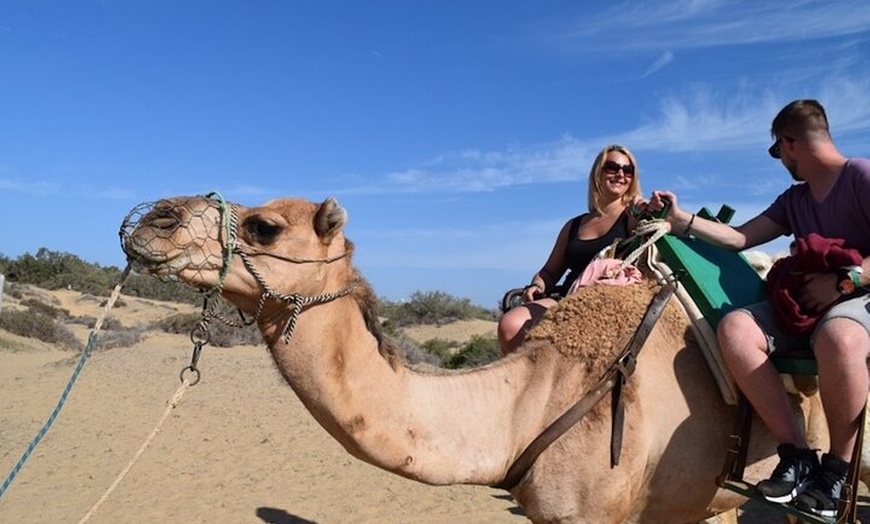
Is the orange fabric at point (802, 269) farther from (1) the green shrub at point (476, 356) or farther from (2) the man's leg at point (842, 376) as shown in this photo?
(1) the green shrub at point (476, 356)

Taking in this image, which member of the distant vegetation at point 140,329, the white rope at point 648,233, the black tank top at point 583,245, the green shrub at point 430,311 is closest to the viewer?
the white rope at point 648,233

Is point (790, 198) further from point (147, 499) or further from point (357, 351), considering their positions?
point (147, 499)

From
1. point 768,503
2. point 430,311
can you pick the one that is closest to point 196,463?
point 768,503

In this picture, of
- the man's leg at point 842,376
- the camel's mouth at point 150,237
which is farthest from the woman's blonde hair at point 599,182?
the camel's mouth at point 150,237

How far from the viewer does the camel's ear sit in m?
3.29

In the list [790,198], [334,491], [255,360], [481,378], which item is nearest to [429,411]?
[481,378]

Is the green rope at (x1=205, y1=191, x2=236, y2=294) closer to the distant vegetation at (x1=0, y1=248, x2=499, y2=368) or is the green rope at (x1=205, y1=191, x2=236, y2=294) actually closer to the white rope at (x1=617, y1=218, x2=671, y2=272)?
the distant vegetation at (x1=0, y1=248, x2=499, y2=368)

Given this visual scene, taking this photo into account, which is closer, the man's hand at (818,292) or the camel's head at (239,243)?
the camel's head at (239,243)

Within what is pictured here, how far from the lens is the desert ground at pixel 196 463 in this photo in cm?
832

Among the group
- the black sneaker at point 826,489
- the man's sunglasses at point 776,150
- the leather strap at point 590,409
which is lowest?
the black sneaker at point 826,489

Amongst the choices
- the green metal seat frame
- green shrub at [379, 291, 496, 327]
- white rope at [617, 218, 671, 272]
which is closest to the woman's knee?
white rope at [617, 218, 671, 272]

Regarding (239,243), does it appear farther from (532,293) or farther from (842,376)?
(842,376)

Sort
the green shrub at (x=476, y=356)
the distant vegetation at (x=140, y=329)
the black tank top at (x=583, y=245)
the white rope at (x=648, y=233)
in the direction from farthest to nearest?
1. the distant vegetation at (x=140, y=329)
2. the green shrub at (x=476, y=356)
3. the black tank top at (x=583, y=245)
4. the white rope at (x=648, y=233)

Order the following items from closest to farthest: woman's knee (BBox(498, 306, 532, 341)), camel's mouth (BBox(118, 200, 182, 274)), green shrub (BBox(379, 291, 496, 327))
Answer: camel's mouth (BBox(118, 200, 182, 274)) → woman's knee (BBox(498, 306, 532, 341)) → green shrub (BBox(379, 291, 496, 327))
